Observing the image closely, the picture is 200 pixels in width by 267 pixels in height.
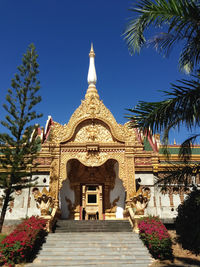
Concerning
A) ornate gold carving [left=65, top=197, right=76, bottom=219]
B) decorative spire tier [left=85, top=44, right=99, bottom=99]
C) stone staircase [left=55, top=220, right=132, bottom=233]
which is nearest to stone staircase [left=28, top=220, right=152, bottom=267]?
stone staircase [left=55, top=220, right=132, bottom=233]

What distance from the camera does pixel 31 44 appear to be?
11617mm

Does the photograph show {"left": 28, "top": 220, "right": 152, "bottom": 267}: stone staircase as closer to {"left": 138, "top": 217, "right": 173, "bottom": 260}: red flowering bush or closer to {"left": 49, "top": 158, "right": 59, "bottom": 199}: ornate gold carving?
{"left": 138, "top": 217, "right": 173, "bottom": 260}: red flowering bush

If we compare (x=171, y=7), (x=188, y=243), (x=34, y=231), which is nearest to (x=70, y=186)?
(x=34, y=231)

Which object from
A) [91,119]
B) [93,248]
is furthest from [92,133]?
[93,248]

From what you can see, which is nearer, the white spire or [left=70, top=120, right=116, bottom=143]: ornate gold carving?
[left=70, top=120, right=116, bottom=143]: ornate gold carving

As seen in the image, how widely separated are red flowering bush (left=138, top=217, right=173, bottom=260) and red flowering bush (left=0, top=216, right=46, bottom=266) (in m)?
3.75

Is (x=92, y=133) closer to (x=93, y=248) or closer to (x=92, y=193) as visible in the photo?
(x=92, y=193)

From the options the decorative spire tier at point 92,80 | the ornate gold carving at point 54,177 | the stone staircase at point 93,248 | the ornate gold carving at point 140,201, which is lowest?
the stone staircase at point 93,248

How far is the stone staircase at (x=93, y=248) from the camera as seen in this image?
7254 mm

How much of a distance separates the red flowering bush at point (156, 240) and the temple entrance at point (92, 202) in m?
4.77

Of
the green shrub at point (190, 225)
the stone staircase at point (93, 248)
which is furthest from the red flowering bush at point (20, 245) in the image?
the green shrub at point (190, 225)

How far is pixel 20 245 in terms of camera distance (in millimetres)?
7289

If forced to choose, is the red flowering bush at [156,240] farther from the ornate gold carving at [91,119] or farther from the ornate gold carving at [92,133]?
the ornate gold carving at [92,133]

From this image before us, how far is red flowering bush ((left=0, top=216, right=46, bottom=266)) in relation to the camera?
718cm
